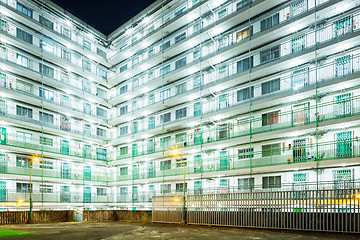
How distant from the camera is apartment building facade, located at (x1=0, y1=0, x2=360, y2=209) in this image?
82.4 ft

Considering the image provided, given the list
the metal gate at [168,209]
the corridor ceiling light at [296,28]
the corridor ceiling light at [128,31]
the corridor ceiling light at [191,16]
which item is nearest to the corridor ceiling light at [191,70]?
the corridor ceiling light at [191,16]

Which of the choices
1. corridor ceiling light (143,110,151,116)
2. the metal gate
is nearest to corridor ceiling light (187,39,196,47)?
corridor ceiling light (143,110,151,116)

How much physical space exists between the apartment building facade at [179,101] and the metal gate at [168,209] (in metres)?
8.13

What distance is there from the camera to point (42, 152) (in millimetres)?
34156

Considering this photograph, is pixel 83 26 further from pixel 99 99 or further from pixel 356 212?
pixel 356 212

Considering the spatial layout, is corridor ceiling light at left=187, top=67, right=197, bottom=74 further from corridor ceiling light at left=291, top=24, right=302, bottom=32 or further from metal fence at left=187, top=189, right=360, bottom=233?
metal fence at left=187, top=189, right=360, bottom=233

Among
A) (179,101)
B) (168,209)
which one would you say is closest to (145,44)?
(179,101)

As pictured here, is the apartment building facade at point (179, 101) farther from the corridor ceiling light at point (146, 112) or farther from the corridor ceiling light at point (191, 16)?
the corridor ceiling light at point (146, 112)

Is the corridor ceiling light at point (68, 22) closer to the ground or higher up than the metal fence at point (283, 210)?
higher up

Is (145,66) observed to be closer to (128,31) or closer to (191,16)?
(128,31)

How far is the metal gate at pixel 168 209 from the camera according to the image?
1931 centimetres

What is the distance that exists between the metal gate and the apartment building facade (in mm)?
8133

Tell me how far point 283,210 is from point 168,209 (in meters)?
7.98

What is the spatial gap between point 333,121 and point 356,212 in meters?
11.8
